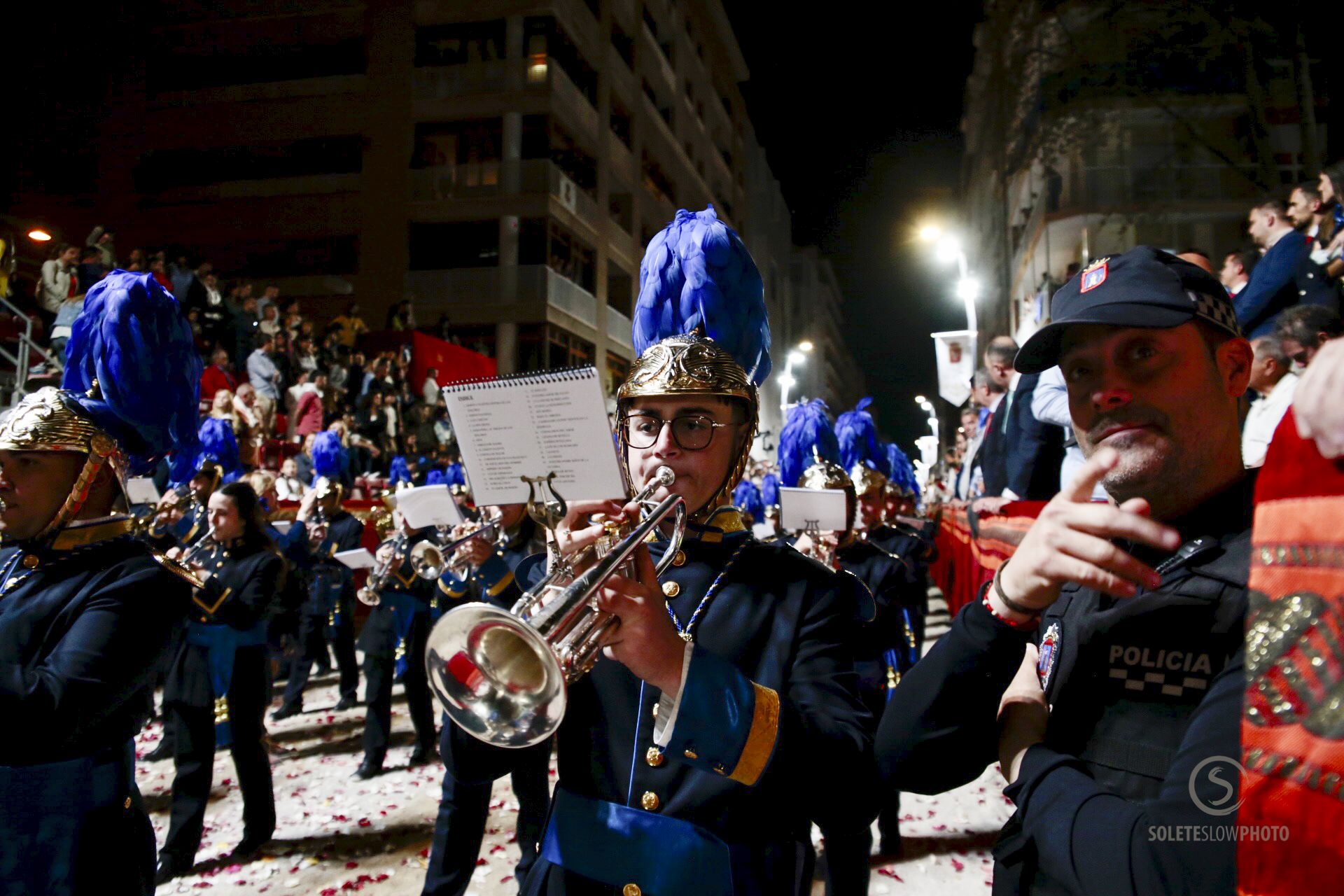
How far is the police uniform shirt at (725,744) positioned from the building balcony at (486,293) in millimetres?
25728

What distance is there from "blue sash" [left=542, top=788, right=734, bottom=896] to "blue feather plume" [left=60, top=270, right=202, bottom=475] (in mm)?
2578

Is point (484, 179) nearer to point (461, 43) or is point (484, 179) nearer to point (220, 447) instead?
point (461, 43)

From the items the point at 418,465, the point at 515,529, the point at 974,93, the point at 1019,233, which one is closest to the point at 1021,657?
the point at 515,529

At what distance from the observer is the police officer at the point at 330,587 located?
9281 millimetres

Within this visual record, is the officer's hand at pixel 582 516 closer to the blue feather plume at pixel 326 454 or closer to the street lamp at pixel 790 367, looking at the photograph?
the blue feather plume at pixel 326 454

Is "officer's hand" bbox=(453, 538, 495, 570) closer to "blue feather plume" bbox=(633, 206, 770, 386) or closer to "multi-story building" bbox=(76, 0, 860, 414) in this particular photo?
"blue feather plume" bbox=(633, 206, 770, 386)

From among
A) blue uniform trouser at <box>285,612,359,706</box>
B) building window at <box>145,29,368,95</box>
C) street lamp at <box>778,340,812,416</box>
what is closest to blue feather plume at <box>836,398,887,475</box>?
blue uniform trouser at <box>285,612,359,706</box>

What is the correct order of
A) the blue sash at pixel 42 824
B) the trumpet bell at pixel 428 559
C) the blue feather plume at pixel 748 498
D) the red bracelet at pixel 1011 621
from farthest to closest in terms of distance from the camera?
the blue feather plume at pixel 748 498, the trumpet bell at pixel 428 559, the blue sash at pixel 42 824, the red bracelet at pixel 1011 621

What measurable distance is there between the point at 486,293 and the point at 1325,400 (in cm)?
2773

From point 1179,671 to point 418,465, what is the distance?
51.7 ft

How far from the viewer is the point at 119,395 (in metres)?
3.32

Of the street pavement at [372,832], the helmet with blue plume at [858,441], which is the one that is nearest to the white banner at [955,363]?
the helmet with blue plume at [858,441]

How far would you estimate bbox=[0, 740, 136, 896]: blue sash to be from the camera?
2.61m

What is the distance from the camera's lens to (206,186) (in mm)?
26125
